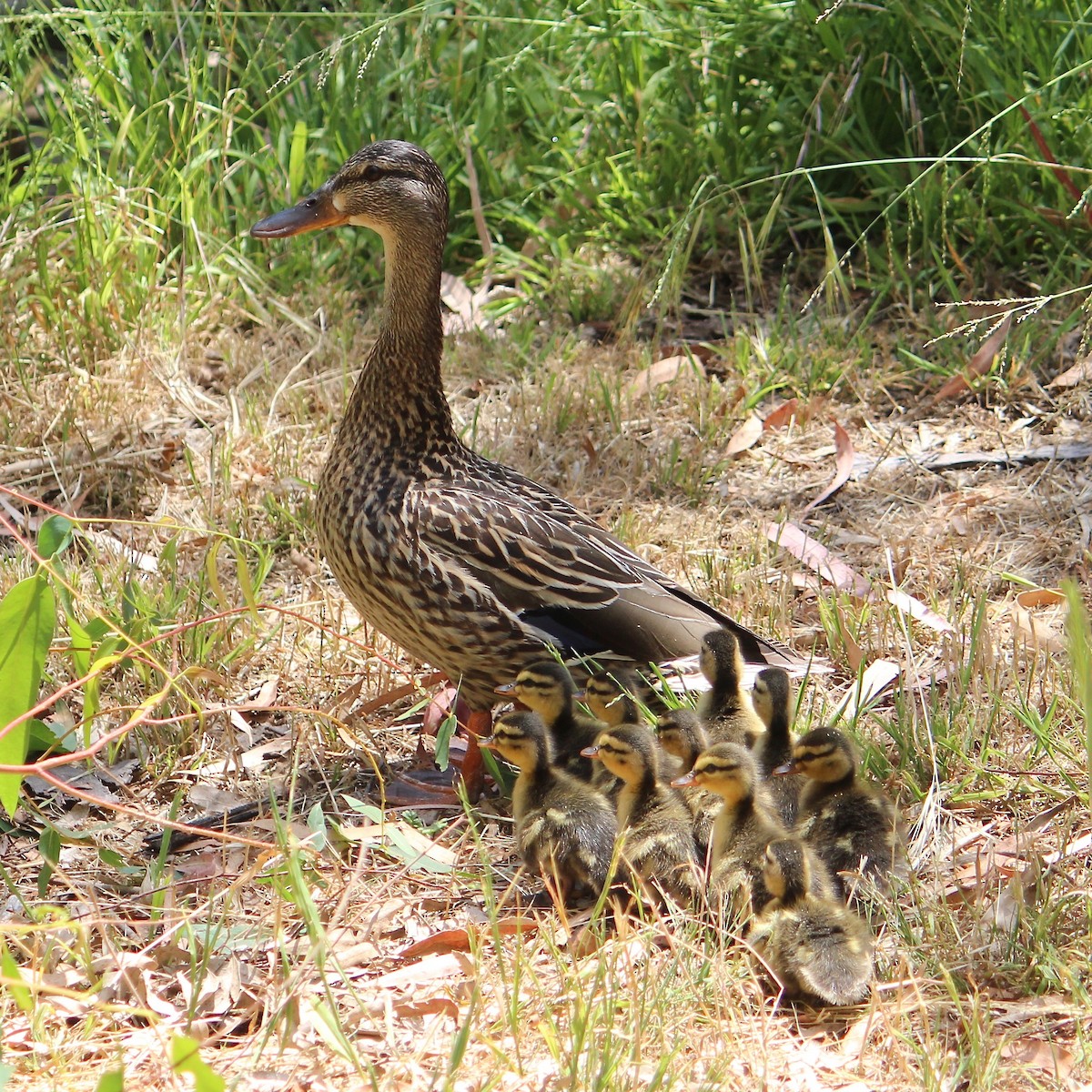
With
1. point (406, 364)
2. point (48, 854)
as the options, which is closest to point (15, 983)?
point (48, 854)

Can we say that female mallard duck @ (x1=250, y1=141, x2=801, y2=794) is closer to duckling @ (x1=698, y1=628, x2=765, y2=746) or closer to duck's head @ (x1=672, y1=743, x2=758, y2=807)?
duckling @ (x1=698, y1=628, x2=765, y2=746)

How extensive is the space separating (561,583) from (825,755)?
921mm

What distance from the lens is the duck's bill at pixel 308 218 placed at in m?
4.18

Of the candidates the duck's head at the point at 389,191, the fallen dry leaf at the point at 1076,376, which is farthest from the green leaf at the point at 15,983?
the fallen dry leaf at the point at 1076,376

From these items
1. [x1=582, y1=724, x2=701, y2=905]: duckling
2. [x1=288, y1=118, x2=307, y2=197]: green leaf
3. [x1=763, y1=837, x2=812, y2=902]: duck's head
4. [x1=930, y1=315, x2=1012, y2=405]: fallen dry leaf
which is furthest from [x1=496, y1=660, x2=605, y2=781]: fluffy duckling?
[x1=288, y1=118, x2=307, y2=197]: green leaf

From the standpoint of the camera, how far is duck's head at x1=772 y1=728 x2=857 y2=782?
10.4 feet

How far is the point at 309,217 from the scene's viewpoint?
166 inches

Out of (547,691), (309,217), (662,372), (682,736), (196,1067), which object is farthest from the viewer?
(662,372)

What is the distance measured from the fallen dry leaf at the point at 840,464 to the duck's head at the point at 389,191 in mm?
1608

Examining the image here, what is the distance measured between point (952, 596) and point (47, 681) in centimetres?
242

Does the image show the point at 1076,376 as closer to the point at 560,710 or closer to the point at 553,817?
the point at 560,710

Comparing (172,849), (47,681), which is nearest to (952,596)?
(172,849)

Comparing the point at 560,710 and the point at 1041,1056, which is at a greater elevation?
the point at 560,710

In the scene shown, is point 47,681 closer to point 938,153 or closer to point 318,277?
point 318,277
